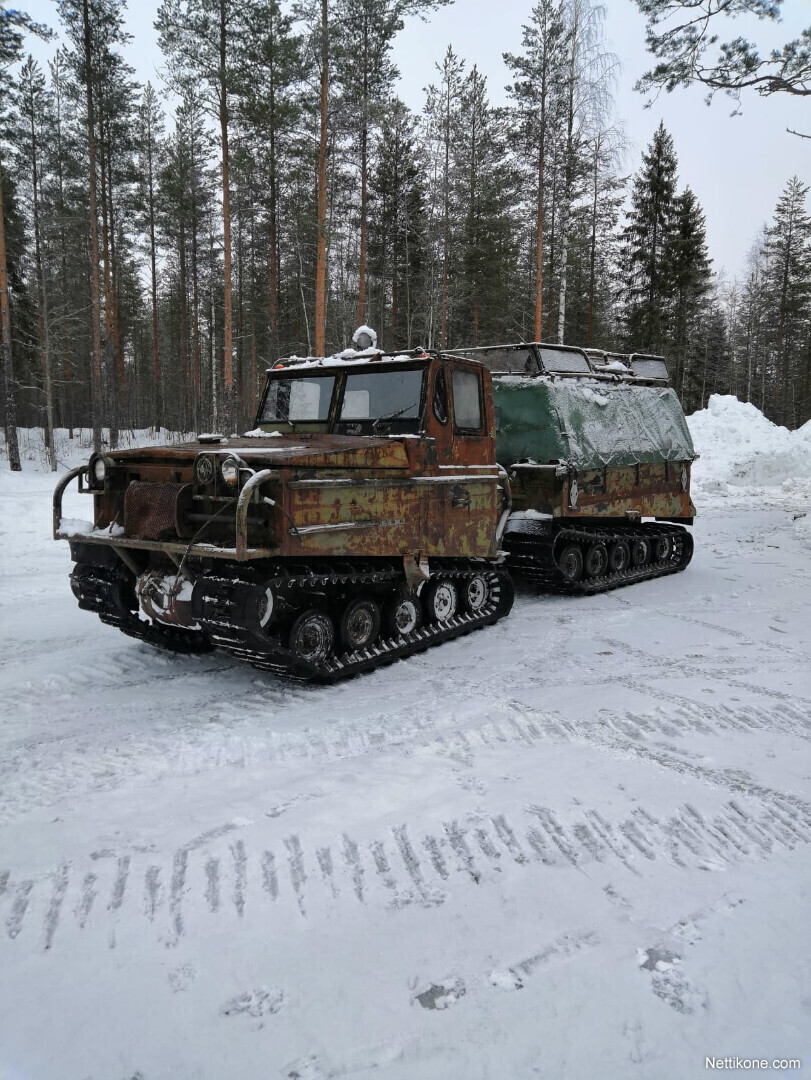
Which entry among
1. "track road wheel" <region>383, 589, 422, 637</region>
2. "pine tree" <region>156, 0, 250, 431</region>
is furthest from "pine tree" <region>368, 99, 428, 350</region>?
"track road wheel" <region>383, 589, 422, 637</region>

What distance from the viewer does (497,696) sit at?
206 inches

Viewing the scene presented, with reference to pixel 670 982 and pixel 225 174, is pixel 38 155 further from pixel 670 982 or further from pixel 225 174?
pixel 670 982

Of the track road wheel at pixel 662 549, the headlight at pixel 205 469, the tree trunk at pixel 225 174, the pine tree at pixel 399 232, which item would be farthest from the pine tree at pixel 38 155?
the headlight at pixel 205 469

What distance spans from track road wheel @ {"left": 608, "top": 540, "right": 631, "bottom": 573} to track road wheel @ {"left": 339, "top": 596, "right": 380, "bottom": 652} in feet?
15.2

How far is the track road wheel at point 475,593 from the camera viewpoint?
7.09 metres

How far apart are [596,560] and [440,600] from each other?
3359 mm

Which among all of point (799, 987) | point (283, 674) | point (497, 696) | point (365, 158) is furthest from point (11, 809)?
point (365, 158)

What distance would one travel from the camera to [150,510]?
17.0 feet

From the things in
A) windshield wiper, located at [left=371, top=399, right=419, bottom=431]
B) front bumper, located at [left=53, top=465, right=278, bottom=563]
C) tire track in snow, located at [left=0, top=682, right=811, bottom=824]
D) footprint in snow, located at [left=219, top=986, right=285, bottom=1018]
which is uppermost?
windshield wiper, located at [left=371, top=399, right=419, bottom=431]

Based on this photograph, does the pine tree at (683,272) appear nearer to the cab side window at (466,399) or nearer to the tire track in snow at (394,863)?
the cab side window at (466,399)

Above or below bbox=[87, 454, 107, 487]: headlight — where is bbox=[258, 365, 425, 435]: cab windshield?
above

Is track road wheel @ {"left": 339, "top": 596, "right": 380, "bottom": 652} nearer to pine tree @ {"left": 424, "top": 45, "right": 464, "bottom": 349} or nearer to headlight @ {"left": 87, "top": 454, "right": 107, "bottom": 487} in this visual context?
headlight @ {"left": 87, "top": 454, "right": 107, "bottom": 487}

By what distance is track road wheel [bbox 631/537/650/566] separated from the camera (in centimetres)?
995

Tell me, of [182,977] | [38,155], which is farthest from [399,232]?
[182,977]
